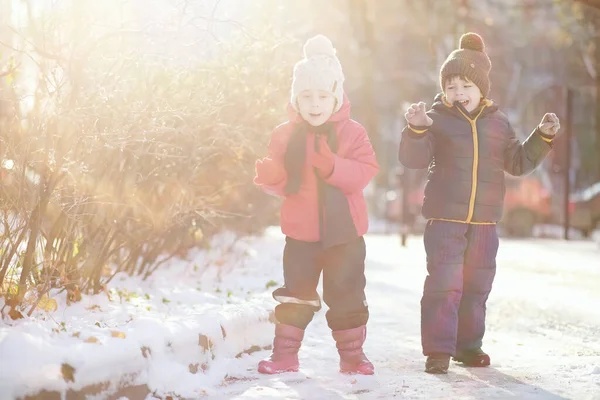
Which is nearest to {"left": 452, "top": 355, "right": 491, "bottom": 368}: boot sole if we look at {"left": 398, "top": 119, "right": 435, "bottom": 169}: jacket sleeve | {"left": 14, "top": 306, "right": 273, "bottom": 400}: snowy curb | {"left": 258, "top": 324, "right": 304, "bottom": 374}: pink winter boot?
{"left": 258, "top": 324, "right": 304, "bottom": 374}: pink winter boot

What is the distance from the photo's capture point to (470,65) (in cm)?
577

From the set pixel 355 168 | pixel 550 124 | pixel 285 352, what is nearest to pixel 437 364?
pixel 285 352

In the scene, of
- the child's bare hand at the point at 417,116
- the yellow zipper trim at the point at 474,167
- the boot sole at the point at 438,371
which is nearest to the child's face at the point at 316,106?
the child's bare hand at the point at 417,116

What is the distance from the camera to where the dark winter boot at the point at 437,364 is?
215 inches

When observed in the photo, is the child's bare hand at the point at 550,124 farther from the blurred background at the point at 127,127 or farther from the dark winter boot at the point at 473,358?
the blurred background at the point at 127,127

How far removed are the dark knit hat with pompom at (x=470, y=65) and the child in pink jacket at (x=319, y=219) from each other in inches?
30.2

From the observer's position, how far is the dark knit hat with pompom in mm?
5766

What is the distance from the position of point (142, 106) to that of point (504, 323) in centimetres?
375

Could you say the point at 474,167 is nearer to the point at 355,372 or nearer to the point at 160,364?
the point at 355,372

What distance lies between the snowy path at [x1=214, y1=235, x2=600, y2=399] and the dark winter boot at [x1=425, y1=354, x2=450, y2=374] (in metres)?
0.06

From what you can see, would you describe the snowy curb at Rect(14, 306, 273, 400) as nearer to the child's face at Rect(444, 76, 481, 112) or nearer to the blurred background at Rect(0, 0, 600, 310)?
the blurred background at Rect(0, 0, 600, 310)

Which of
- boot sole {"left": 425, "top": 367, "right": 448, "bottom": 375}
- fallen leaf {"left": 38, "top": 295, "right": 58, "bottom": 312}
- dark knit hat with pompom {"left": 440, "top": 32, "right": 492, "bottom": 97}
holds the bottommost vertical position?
boot sole {"left": 425, "top": 367, "right": 448, "bottom": 375}

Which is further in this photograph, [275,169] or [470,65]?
[470,65]

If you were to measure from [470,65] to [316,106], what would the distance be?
1.03m
